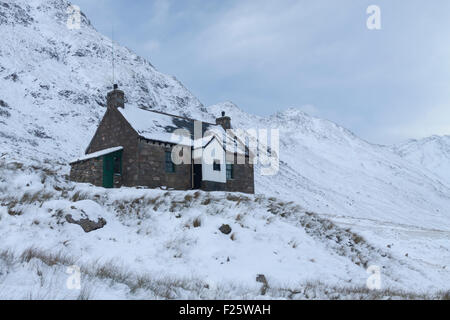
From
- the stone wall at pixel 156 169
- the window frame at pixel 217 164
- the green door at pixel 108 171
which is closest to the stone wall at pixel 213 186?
the window frame at pixel 217 164

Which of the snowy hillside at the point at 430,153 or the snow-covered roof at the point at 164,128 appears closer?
the snow-covered roof at the point at 164,128

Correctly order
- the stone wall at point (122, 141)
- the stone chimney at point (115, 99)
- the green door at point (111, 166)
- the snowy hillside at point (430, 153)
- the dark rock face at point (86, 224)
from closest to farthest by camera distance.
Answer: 1. the dark rock face at point (86, 224)
2. the stone wall at point (122, 141)
3. the green door at point (111, 166)
4. the stone chimney at point (115, 99)
5. the snowy hillside at point (430, 153)

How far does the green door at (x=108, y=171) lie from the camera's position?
19516 millimetres

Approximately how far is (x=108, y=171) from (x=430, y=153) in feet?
473

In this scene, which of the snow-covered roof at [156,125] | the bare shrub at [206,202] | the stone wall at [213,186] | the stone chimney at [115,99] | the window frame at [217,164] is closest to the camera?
the bare shrub at [206,202]

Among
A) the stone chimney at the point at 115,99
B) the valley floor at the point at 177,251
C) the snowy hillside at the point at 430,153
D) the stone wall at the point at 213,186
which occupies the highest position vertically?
the snowy hillside at the point at 430,153

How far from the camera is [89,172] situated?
19766 mm

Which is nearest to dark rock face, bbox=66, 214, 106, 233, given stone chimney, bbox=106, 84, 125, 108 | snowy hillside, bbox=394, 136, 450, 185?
stone chimney, bbox=106, 84, 125, 108

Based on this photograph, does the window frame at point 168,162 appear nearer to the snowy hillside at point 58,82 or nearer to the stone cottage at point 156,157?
the stone cottage at point 156,157

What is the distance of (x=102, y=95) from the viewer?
61.3m

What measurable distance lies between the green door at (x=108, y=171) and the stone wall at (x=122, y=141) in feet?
2.42

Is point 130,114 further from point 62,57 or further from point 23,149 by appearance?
point 62,57

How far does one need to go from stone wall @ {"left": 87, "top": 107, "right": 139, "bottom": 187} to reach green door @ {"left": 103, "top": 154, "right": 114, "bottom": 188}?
0.74 m
